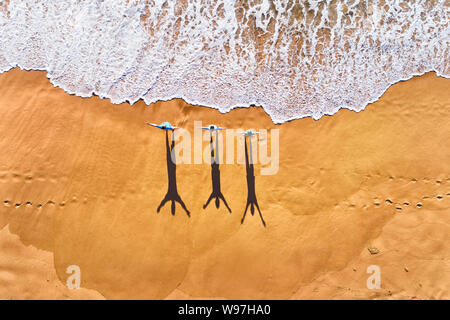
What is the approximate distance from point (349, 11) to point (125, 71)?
13.8 feet

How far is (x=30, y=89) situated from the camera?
430cm

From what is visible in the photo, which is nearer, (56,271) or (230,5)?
(56,271)

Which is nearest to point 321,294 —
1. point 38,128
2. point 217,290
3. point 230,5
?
point 217,290

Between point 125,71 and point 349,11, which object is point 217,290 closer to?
point 125,71

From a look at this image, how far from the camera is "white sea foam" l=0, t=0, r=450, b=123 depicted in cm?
437

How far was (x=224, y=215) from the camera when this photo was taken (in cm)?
421

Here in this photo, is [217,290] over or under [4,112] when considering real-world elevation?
under

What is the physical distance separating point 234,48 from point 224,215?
9.81 ft
